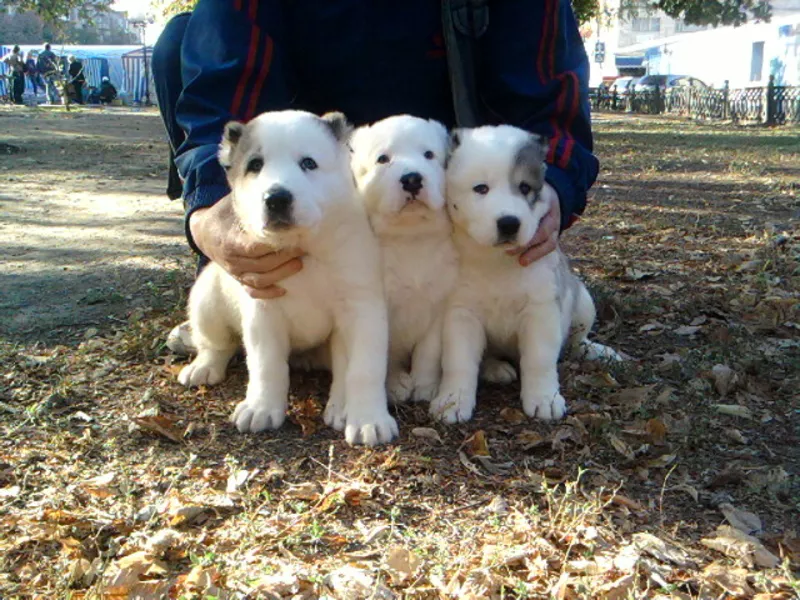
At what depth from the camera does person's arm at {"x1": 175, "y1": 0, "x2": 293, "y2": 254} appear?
3574mm

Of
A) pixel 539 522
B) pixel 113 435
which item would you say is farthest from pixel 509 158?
pixel 113 435

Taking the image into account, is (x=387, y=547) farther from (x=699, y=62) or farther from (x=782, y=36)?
(x=699, y=62)

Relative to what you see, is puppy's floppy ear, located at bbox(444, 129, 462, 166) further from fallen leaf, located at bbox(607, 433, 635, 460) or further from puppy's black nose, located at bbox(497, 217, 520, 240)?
fallen leaf, located at bbox(607, 433, 635, 460)

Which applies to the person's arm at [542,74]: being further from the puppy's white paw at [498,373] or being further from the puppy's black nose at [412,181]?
the puppy's black nose at [412,181]

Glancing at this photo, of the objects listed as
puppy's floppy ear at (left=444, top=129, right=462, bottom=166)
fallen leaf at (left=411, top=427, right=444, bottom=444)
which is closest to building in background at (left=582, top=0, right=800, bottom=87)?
puppy's floppy ear at (left=444, top=129, right=462, bottom=166)

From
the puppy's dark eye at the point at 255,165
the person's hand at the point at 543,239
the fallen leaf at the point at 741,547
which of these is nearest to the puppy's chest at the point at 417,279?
the person's hand at the point at 543,239

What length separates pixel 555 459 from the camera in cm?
276

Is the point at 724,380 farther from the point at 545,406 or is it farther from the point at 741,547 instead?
the point at 741,547

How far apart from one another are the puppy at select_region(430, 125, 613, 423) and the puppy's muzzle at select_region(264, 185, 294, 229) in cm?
67

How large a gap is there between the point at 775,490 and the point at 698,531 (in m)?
0.37

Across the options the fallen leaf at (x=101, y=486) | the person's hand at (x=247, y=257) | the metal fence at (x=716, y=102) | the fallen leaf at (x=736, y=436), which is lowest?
the fallen leaf at (x=101, y=486)

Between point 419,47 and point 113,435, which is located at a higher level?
point 419,47

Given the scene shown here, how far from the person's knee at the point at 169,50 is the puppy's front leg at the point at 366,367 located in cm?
199

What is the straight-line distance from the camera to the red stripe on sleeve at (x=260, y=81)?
3.67 meters
